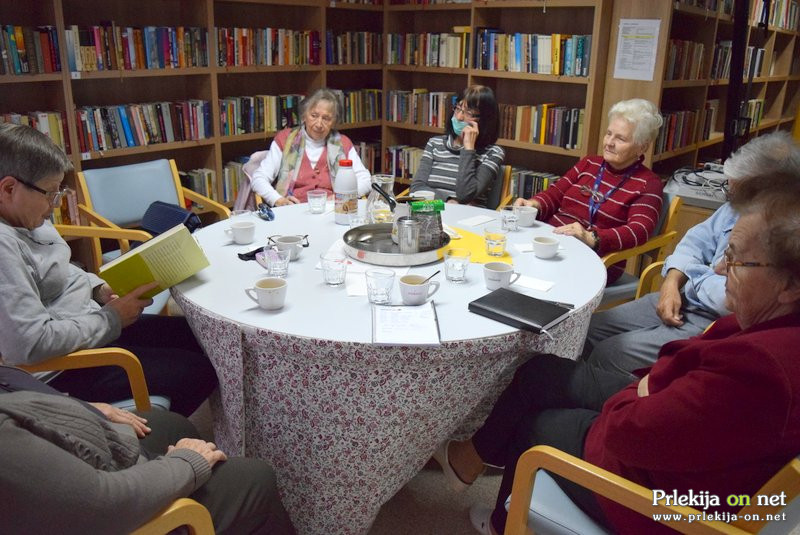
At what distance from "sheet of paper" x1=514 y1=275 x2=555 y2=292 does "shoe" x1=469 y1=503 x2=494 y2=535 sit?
0.73 meters

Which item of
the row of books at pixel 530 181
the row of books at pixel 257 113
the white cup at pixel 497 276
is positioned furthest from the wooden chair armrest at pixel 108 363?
the row of books at pixel 530 181

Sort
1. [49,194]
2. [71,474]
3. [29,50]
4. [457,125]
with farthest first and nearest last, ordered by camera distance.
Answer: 1. [457,125]
2. [29,50]
3. [49,194]
4. [71,474]

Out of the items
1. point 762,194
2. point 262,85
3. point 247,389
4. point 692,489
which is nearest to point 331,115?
point 262,85

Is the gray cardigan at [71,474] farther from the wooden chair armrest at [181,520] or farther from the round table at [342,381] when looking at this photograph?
the round table at [342,381]

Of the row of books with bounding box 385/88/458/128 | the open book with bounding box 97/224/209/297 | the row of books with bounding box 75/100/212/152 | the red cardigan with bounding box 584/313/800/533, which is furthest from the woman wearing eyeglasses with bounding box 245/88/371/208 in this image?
the red cardigan with bounding box 584/313/800/533

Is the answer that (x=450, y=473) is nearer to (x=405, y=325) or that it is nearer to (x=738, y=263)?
(x=405, y=325)

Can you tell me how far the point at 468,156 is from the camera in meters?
3.26

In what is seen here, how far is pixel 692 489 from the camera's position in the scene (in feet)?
3.80

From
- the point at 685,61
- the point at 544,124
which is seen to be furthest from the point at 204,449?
the point at 685,61

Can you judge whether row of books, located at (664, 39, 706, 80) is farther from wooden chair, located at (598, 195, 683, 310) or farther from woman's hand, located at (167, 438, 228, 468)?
woman's hand, located at (167, 438, 228, 468)

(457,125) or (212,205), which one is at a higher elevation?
(457,125)

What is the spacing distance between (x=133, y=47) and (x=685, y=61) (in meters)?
3.47

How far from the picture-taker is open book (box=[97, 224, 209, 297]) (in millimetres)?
1733

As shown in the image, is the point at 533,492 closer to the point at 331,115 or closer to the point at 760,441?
the point at 760,441
